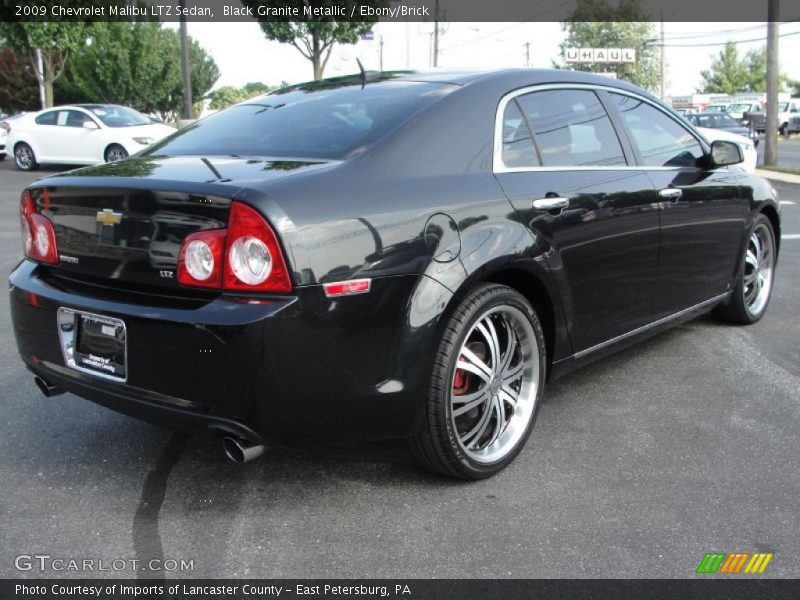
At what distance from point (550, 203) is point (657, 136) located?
1334mm

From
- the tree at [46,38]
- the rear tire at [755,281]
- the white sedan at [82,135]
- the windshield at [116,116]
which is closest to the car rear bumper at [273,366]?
the rear tire at [755,281]

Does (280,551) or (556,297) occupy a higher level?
(556,297)

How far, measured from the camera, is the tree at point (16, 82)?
167ft

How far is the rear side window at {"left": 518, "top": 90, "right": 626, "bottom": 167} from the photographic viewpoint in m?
3.60

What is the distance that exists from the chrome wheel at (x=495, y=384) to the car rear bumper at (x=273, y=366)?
0.36m

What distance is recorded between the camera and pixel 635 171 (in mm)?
3998

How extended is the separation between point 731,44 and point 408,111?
301ft

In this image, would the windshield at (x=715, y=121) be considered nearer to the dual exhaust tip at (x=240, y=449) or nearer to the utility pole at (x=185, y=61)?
the utility pole at (x=185, y=61)

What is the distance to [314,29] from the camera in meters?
25.0

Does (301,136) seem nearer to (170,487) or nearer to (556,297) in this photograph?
(556,297)

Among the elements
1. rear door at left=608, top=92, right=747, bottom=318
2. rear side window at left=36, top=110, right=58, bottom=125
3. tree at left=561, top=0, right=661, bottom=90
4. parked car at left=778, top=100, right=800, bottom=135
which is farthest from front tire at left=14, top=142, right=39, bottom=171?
tree at left=561, top=0, right=661, bottom=90
